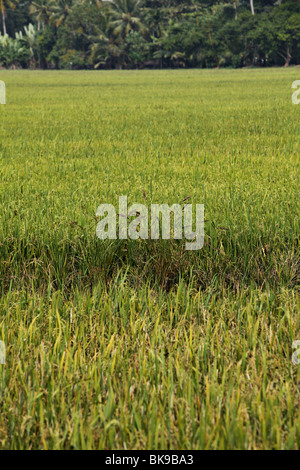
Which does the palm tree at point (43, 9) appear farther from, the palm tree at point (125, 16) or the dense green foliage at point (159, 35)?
the palm tree at point (125, 16)

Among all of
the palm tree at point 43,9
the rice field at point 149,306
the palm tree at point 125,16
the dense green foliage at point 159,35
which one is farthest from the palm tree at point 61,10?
the rice field at point 149,306

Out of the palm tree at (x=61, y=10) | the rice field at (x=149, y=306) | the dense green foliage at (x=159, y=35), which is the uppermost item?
the palm tree at (x=61, y=10)

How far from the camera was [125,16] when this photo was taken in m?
48.7

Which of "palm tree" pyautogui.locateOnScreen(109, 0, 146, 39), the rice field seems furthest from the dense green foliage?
the rice field

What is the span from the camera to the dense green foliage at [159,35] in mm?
42250

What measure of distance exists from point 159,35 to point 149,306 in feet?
174

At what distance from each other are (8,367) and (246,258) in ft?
4.64

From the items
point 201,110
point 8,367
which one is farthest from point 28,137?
point 8,367

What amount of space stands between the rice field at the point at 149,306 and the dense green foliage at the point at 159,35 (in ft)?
127

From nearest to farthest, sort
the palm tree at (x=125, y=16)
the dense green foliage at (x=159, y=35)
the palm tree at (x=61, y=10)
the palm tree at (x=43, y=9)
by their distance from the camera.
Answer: the dense green foliage at (x=159, y=35) → the palm tree at (x=125, y=16) → the palm tree at (x=61, y=10) → the palm tree at (x=43, y=9)

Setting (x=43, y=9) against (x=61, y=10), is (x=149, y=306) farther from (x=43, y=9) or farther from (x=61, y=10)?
(x=43, y=9)

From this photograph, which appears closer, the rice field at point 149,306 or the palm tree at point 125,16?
the rice field at point 149,306

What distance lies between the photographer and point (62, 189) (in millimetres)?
3662

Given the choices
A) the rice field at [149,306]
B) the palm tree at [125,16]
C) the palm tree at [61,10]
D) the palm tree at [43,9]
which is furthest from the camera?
the palm tree at [43,9]
